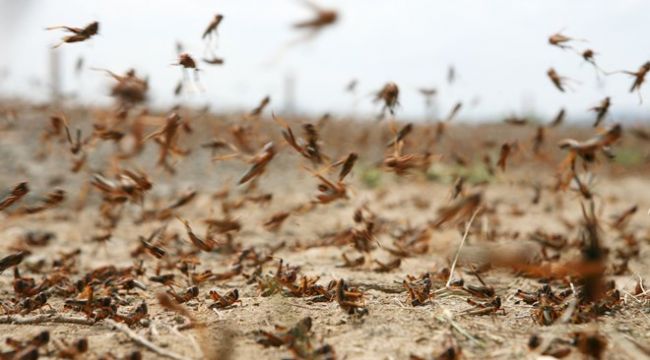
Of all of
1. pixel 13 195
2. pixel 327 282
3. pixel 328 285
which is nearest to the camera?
pixel 13 195

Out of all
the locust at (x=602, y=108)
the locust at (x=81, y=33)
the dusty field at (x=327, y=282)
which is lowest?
the dusty field at (x=327, y=282)

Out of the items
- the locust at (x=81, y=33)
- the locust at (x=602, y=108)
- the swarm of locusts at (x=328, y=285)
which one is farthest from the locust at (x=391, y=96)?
the locust at (x=81, y=33)

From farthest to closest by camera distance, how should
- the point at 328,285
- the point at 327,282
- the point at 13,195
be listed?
the point at 327,282 → the point at 328,285 → the point at 13,195

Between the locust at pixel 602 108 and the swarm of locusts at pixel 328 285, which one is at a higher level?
the locust at pixel 602 108

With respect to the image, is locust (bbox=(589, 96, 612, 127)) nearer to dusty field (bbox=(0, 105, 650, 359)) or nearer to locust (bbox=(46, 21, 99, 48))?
dusty field (bbox=(0, 105, 650, 359))

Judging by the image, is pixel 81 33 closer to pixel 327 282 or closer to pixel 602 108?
pixel 327 282

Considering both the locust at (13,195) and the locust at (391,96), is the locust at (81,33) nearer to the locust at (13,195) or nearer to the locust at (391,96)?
the locust at (13,195)

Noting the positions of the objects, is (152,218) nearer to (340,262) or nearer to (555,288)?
(340,262)

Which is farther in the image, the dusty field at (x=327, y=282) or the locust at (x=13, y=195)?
the locust at (x=13, y=195)

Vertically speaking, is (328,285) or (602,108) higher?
(602,108)

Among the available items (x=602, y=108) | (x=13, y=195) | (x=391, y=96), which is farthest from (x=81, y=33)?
(x=602, y=108)

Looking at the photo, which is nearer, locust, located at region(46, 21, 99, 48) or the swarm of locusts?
the swarm of locusts

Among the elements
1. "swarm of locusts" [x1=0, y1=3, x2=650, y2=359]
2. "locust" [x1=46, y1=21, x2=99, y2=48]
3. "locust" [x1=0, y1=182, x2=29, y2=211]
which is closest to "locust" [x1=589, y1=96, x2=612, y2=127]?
"swarm of locusts" [x1=0, y1=3, x2=650, y2=359]
